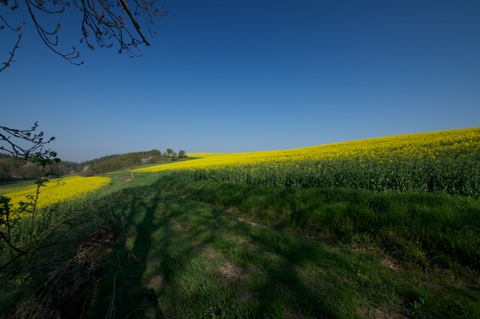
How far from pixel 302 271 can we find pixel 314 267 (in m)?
0.22

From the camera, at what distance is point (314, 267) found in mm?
3199

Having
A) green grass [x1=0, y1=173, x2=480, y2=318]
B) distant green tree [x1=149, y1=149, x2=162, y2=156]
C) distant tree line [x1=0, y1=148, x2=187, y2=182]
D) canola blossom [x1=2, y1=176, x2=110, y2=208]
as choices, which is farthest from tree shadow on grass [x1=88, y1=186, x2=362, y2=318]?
distant green tree [x1=149, y1=149, x2=162, y2=156]

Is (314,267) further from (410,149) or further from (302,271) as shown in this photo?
(410,149)

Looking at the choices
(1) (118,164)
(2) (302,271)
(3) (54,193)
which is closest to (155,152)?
(1) (118,164)

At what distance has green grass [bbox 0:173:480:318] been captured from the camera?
96.7 inches

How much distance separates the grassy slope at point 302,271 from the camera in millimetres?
2434

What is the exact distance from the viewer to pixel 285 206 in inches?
227

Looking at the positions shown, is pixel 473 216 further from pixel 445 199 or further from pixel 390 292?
pixel 390 292

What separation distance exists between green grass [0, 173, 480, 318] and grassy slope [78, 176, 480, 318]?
0.01 m

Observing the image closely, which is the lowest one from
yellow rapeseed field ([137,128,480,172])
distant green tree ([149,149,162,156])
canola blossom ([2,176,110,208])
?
canola blossom ([2,176,110,208])

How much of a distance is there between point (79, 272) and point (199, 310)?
1.80 meters

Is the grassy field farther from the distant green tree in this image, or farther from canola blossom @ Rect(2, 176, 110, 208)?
the distant green tree

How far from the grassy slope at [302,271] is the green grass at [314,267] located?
1cm

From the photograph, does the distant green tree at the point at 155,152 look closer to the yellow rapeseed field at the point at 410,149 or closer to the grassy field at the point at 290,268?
the yellow rapeseed field at the point at 410,149
